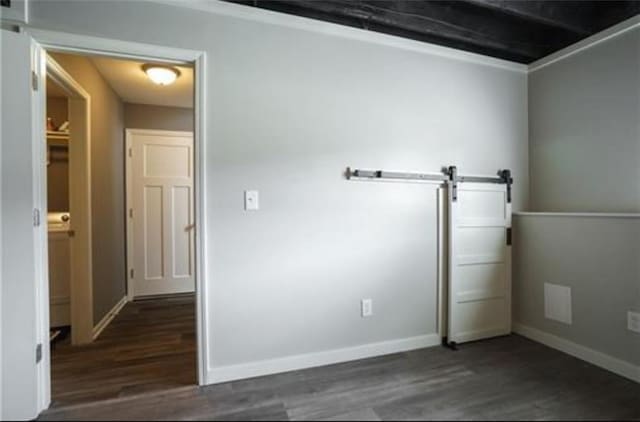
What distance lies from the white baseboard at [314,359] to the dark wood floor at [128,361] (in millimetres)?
220

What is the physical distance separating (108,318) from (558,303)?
13.4ft

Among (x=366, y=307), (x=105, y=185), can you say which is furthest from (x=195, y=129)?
(x=105, y=185)

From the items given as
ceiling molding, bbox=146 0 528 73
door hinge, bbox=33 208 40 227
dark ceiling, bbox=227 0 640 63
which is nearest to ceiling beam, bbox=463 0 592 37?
dark ceiling, bbox=227 0 640 63

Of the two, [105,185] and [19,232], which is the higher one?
[105,185]

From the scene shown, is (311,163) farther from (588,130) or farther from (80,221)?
(588,130)

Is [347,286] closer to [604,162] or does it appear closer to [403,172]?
[403,172]

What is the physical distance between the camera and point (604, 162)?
2.50 metres

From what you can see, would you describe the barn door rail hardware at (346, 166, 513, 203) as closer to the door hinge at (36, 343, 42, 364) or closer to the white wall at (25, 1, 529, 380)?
the white wall at (25, 1, 529, 380)

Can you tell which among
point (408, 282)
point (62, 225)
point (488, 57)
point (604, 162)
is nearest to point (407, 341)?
point (408, 282)

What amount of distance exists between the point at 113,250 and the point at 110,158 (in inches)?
38.5

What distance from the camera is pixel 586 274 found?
2.42 metres

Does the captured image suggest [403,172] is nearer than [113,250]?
Yes

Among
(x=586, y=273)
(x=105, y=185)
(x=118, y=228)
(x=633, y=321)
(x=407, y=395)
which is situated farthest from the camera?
(x=118, y=228)

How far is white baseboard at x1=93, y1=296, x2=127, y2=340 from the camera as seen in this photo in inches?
115
